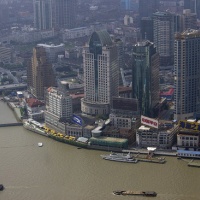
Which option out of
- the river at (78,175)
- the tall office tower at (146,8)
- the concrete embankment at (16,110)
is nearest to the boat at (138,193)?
the river at (78,175)

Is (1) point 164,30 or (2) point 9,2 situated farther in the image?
(2) point 9,2

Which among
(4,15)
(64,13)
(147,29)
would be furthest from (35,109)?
(4,15)

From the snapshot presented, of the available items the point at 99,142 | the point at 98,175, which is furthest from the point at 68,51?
the point at 98,175

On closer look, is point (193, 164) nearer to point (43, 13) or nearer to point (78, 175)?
point (78, 175)

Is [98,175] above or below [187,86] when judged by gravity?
below

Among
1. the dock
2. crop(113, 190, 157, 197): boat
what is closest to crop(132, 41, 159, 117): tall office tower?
the dock

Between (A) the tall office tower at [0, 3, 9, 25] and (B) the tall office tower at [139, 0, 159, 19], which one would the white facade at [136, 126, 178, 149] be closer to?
(B) the tall office tower at [139, 0, 159, 19]

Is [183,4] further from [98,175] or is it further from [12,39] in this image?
[98,175]

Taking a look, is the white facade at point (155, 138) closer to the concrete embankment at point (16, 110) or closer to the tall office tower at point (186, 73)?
the tall office tower at point (186, 73)
